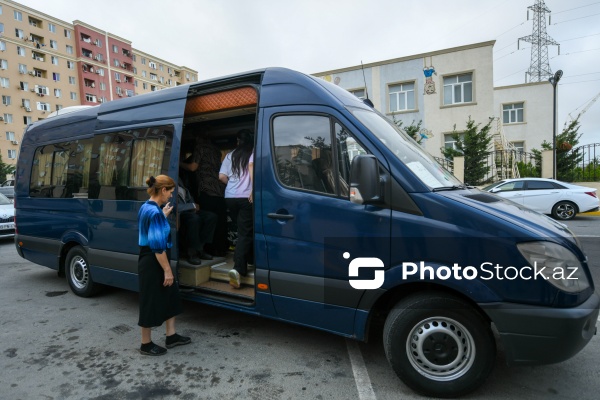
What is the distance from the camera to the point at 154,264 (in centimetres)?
348

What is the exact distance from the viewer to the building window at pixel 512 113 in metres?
28.1

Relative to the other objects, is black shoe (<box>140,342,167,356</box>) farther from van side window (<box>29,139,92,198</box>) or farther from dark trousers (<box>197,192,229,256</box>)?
van side window (<box>29,139,92,198</box>)

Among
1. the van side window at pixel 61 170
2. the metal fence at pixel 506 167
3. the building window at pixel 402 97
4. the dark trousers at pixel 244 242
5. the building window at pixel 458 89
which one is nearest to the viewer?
the dark trousers at pixel 244 242

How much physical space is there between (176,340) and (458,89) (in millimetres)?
21029

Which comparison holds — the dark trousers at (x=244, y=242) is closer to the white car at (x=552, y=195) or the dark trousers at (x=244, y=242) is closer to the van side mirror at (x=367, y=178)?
the van side mirror at (x=367, y=178)

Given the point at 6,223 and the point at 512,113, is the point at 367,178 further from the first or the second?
the point at 512,113

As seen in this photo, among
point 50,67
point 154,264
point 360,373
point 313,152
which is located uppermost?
point 50,67

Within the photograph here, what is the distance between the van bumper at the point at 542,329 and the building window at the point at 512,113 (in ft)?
99.7

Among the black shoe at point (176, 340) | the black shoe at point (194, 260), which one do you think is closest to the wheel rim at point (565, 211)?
the black shoe at point (194, 260)

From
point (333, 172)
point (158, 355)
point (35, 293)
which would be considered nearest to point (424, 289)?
point (333, 172)

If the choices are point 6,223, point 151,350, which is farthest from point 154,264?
point 6,223

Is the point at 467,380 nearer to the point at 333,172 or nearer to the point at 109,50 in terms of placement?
the point at 333,172

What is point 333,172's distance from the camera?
308 centimetres

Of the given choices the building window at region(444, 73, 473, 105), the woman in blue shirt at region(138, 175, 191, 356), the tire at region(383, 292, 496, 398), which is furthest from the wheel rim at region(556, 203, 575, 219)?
the woman in blue shirt at region(138, 175, 191, 356)
